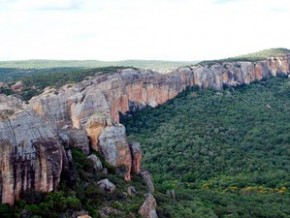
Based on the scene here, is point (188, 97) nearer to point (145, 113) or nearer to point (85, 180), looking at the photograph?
point (145, 113)

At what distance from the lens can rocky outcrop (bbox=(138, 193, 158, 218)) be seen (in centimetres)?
2617

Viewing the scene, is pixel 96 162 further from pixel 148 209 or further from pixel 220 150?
pixel 220 150

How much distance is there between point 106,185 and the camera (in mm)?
27438

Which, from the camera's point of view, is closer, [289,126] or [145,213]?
[145,213]

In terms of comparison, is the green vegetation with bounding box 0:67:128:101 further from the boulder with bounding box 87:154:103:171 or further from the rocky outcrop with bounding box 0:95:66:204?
the rocky outcrop with bounding box 0:95:66:204

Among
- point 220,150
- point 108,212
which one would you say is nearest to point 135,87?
point 220,150

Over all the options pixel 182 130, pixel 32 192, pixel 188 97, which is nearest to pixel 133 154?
pixel 32 192

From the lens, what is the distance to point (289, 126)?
66562mm

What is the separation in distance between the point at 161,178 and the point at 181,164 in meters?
4.61

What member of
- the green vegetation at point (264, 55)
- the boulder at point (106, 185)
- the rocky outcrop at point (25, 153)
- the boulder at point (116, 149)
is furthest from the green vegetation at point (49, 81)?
the rocky outcrop at point (25, 153)

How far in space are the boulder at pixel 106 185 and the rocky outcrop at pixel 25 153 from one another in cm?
317

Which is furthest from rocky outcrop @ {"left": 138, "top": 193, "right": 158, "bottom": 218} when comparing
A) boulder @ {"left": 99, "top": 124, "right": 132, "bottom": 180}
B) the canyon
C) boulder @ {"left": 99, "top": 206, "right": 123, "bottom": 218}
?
boulder @ {"left": 99, "top": 124, "right": 132, "bottom": 180}

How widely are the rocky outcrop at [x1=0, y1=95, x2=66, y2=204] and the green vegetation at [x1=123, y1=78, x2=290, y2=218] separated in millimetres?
6832

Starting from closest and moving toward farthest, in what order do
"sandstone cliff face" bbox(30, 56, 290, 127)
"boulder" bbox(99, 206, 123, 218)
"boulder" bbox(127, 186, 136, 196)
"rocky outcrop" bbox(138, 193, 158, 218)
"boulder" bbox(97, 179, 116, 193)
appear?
"boulder" bbox(99, 206, 123, 218), "rocky outcrop" bbox(138, 193, 158, 218), "boulder" bbox(97, 179, 116, 193), "boulder" bbox(127, 186, 136, 196), "sandstone cliff face" bbox(30, 56, 290, 127)
